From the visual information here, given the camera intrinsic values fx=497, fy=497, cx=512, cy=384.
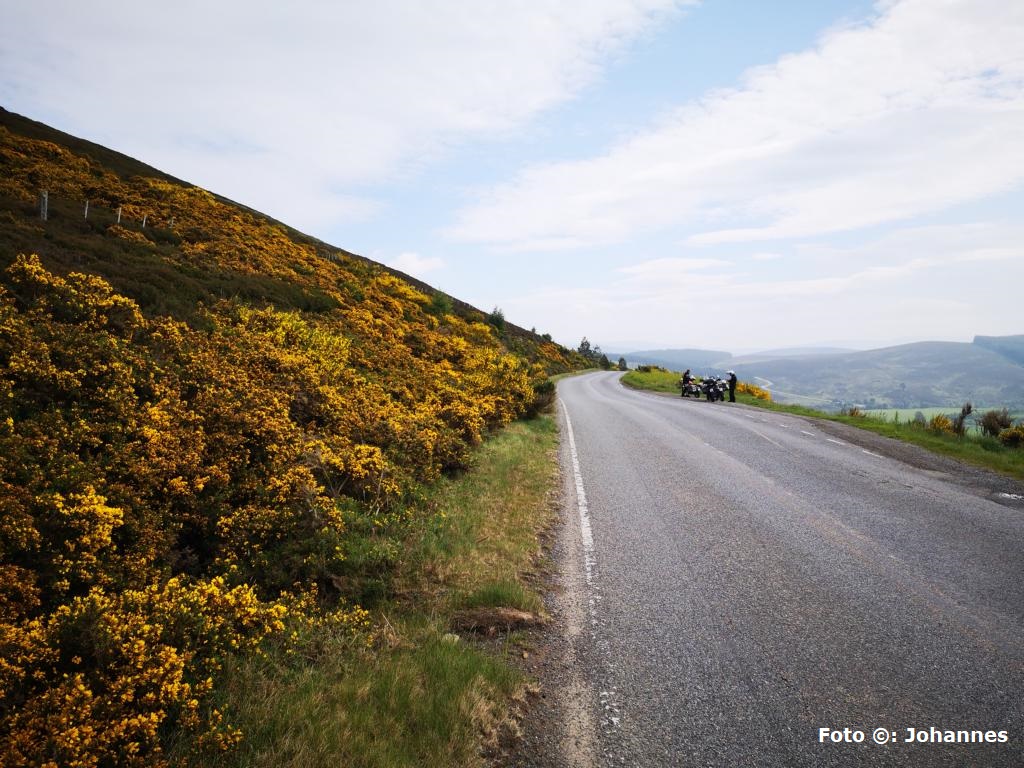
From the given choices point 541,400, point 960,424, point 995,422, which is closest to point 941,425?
point 960,424

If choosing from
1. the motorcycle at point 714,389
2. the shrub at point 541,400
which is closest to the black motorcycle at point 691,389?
the motorcycle at point 714,389

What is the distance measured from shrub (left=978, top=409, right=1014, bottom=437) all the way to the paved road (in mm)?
9857

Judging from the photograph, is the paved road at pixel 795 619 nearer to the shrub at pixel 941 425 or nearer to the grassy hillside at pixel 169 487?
the grassy hillside at pixel 169 487

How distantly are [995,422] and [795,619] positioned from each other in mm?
17397

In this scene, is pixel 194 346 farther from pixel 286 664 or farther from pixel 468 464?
pixel 286 664

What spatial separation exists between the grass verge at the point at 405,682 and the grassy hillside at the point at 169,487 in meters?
0.14

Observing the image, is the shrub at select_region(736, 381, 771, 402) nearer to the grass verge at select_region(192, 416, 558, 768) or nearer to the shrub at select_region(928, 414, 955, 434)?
the shrub at select_region(928, 414, 955, 434)

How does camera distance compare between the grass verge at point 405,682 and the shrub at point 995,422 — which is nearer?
the grass verge at point 405,682

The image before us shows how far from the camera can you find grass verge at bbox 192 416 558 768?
9.61 ft

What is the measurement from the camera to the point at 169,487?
4.82 metres

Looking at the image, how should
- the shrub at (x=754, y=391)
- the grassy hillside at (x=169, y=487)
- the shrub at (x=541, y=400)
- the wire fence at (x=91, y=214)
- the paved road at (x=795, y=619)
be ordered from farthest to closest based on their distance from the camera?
the shrub at (x=754, y=391)
the shrub at (x=541, y=400)
the wire fence at (x=91, y=214)
the paved road at (x=795, y=619)
the grassy hillside at (x=169, y=487)

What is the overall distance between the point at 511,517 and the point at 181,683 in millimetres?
4924

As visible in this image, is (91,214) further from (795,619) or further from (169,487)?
(795,619)

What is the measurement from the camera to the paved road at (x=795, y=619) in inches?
130
